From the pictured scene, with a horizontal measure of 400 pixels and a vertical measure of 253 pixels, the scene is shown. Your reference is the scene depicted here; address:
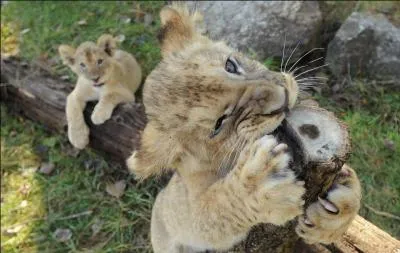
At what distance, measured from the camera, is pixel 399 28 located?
4.92 m

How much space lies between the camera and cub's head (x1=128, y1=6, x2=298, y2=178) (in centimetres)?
258

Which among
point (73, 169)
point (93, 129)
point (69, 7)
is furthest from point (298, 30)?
point (69, 7)

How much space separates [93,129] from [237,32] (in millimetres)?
1706

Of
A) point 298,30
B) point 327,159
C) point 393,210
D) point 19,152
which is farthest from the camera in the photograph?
point 19,152

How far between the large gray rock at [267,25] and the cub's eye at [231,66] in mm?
2430

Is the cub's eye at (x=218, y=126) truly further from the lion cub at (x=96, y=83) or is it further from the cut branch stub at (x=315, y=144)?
the lion cub at (x=96, y=83)

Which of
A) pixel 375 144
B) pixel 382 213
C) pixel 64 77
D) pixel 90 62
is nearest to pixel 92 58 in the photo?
pixel 90 62

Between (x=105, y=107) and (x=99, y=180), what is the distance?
717mm

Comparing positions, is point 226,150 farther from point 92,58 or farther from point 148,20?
point 148,20

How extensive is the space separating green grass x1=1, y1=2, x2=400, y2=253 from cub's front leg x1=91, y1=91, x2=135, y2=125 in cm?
47

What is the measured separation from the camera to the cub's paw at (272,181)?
2.46m

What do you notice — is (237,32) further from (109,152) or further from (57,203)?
(57,203)

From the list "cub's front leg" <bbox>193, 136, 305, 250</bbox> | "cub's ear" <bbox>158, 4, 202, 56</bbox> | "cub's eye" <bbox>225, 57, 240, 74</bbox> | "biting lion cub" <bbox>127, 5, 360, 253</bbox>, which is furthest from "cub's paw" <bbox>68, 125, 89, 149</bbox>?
"cub's eye" <bbox>225, 57, 240, 74</bbox>

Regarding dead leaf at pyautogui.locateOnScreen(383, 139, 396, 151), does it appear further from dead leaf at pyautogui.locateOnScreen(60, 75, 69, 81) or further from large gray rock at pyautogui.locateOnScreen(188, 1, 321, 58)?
dead leaf at pyautogui.locateOnScreen(60, 75, 69, 81)
